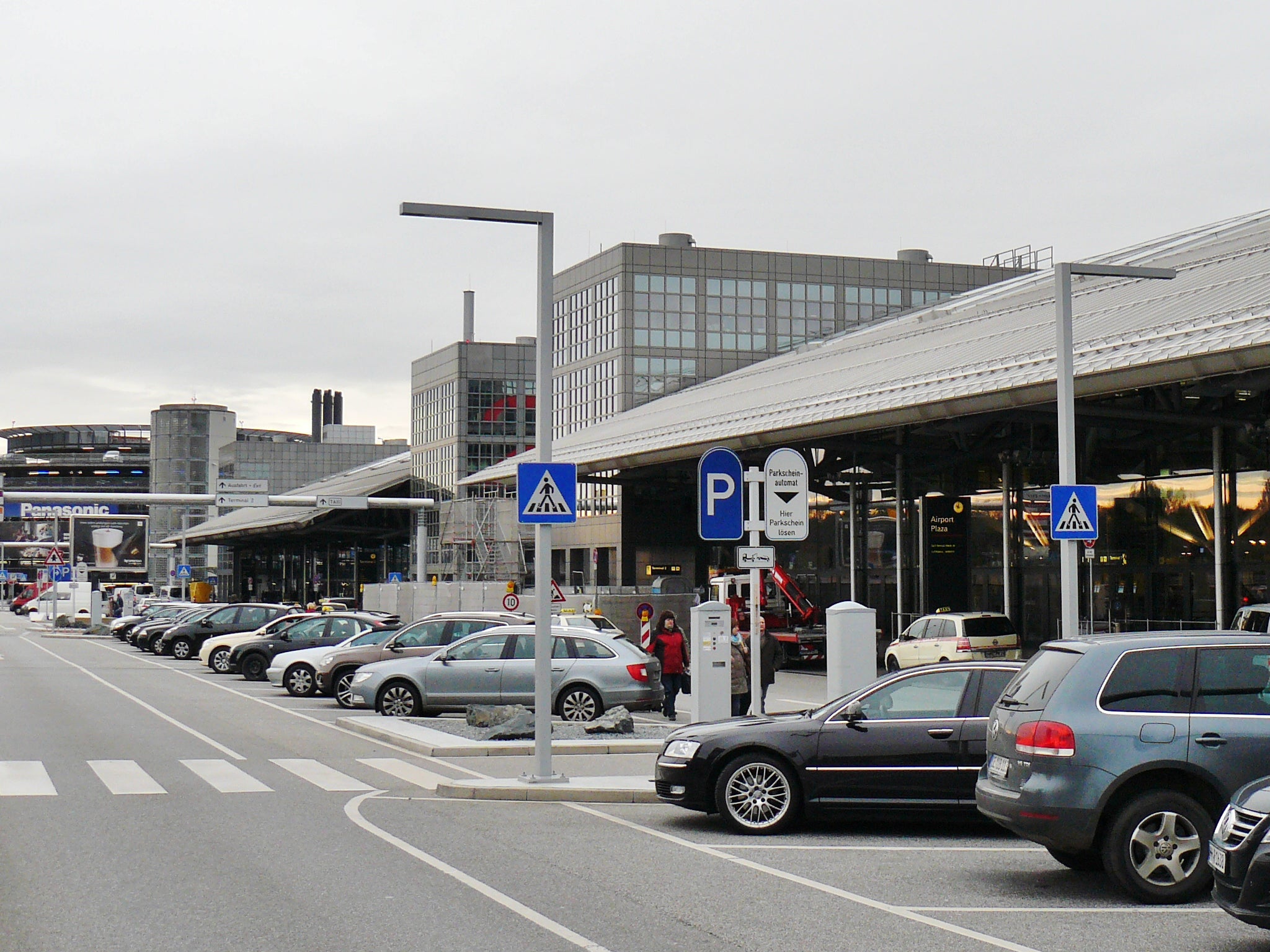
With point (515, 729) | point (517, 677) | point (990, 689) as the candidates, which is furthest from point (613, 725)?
point (990, 689)

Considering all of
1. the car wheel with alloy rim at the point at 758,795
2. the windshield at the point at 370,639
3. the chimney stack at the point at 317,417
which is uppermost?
the chimney stack at the point at 317,417

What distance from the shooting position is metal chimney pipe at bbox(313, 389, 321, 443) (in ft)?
589

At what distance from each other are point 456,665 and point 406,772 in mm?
6719

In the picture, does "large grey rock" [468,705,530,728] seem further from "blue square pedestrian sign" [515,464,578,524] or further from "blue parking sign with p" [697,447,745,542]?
"blue square pedestrian sign" [515,464,578,524]

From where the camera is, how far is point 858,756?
485 inches

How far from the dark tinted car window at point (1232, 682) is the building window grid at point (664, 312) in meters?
64.4

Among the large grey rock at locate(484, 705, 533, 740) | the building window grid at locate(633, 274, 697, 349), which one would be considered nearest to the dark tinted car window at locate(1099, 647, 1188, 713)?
the large grey rock at locate(484, 705, 533, 740)

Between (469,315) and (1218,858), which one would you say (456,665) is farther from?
(469,315)

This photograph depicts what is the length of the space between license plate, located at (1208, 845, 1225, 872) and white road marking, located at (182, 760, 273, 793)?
10.0m

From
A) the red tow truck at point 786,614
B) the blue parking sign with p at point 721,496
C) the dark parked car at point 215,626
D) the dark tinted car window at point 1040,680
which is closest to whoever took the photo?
the dark tinted car window at point 1040,680

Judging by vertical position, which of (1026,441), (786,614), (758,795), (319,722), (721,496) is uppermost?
(1026,441)

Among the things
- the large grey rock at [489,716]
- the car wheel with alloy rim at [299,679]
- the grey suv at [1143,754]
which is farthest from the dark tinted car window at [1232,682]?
the car wheel with alloy rim at [299,679]

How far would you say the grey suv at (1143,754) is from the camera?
30.5 feet

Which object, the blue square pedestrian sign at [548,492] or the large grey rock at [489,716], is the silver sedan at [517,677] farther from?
the blue square pedestrian sign at [548,492]
